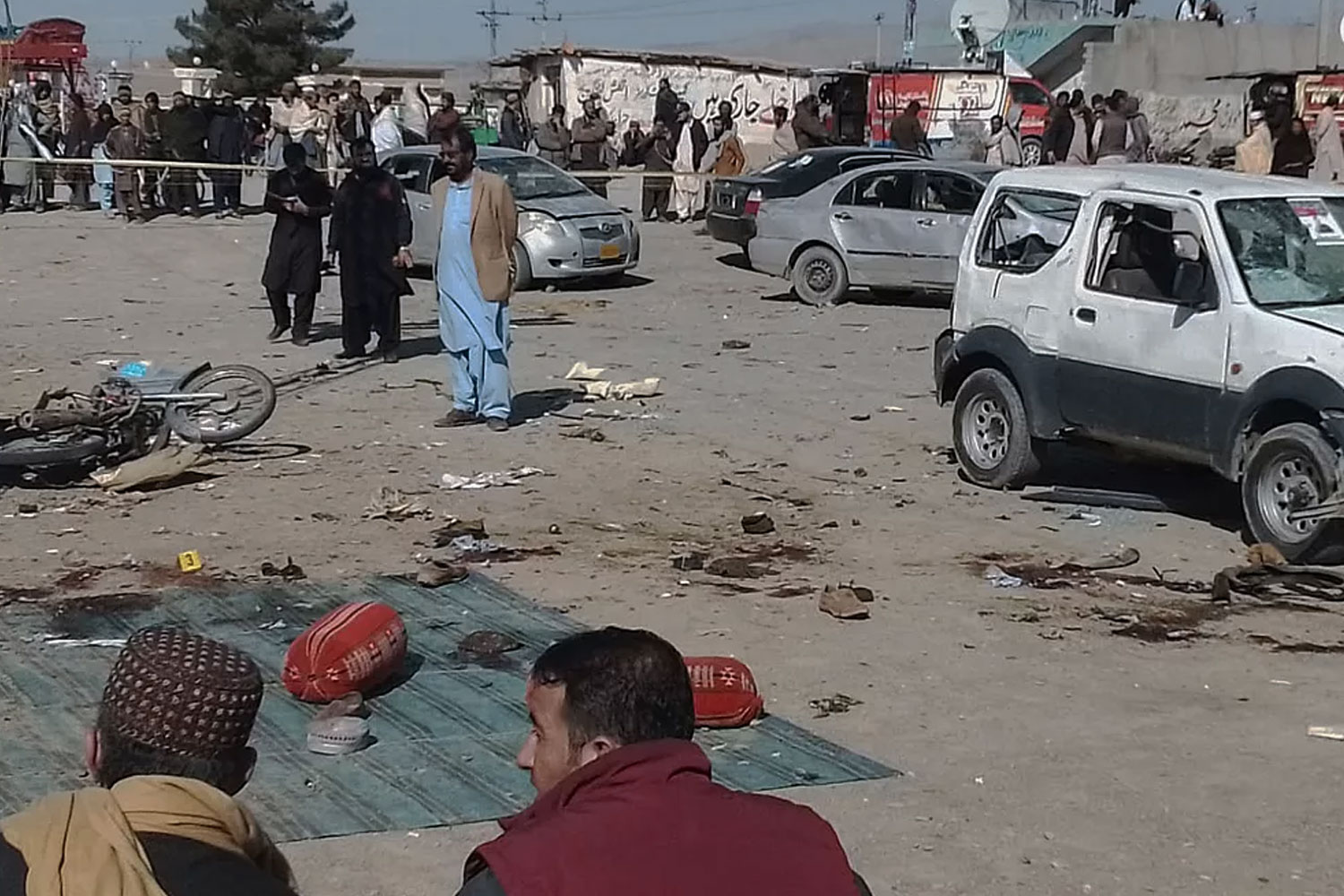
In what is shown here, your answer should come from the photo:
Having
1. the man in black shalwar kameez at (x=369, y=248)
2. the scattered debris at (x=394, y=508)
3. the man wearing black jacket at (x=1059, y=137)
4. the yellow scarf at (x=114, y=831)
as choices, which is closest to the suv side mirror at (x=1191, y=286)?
the scattered debris at (x=394, y=508)

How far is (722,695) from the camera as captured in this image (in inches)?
264

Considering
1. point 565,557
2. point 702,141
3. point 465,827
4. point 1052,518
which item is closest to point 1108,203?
point 1052,518

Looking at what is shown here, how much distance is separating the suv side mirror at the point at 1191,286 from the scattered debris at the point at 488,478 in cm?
374

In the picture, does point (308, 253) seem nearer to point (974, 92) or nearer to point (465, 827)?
point (465, 827)

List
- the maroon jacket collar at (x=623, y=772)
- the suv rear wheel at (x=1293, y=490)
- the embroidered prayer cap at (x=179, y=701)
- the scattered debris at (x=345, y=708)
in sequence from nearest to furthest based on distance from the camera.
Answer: the maroon jacket collar at (x=623, y=772) → the embroidered prayer cap at (x=179, y=701) → the scattered debris at (x=345, y=708) → the suv rear wheel at (x=1293, y=490)

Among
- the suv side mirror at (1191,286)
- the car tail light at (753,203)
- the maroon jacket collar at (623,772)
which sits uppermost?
the suv side mirror at (1191,286)

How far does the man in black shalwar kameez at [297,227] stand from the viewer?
16.4 m

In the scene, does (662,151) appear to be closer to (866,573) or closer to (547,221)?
(547,221)

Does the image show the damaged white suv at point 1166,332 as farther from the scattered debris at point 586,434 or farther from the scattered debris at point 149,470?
the scattered debris at point 149,470

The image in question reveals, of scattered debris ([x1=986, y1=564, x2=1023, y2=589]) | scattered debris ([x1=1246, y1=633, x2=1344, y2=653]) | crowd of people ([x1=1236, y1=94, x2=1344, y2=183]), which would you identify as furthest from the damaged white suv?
crowd of people ([x1=1236, y1=94, x2=1344, y2=183])

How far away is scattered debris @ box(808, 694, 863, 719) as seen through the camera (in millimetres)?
6973

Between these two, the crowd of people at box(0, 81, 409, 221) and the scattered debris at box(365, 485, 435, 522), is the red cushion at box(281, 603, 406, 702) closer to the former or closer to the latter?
the scattered debris at box(365, 485, 435, 522)

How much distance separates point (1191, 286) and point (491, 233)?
181 inches

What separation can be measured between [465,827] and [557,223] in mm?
16508
